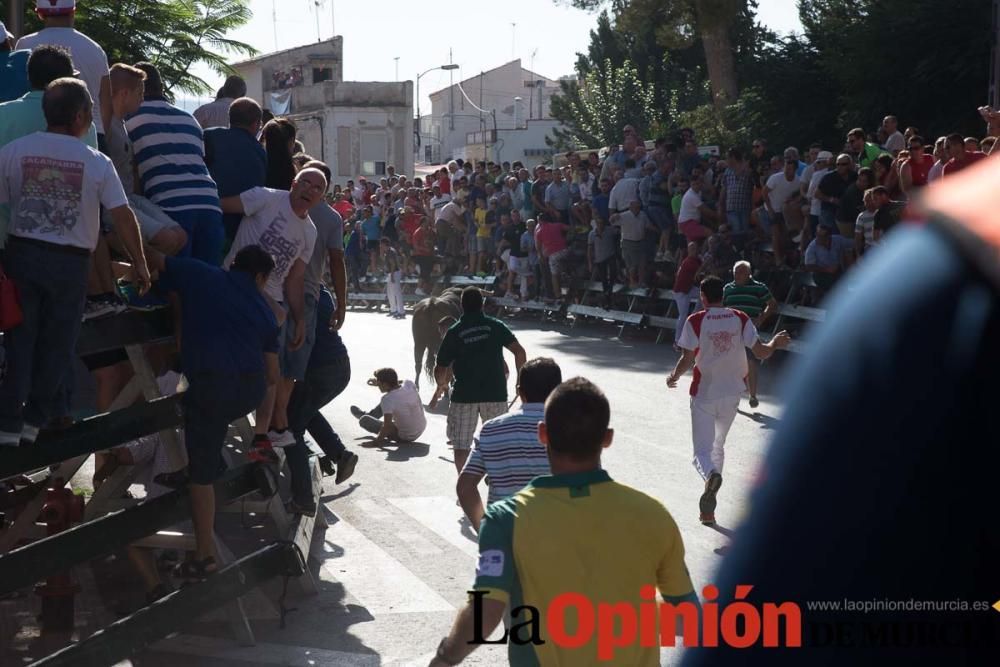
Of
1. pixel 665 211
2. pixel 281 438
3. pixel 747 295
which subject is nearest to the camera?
pixel 281 438

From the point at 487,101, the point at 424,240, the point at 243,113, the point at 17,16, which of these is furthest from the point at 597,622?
the point at 487,101

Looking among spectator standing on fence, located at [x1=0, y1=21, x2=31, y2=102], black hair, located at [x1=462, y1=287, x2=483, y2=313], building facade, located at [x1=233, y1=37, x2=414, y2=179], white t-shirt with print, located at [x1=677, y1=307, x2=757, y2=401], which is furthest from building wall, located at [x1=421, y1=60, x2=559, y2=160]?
spectator standing on fence, located at [x1=0, y1=21, x2=31, y2=102]

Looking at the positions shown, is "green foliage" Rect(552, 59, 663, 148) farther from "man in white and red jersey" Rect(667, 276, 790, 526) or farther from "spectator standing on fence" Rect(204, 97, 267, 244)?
"spectator standing on fence" Rect(204, 97, 267, 244)

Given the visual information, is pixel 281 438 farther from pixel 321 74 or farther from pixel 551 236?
pixel 321 74

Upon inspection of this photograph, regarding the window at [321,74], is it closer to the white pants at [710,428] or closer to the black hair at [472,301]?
the black hair at [472,301]

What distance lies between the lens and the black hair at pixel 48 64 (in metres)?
6.91

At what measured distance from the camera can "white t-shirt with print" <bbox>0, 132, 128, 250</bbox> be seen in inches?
251

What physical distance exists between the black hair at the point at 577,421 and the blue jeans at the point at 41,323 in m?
3.13

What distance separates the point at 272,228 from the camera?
29.5 feet

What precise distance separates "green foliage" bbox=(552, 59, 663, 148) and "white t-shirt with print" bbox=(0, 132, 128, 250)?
42948 millimetres

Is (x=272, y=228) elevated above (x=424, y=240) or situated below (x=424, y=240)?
above

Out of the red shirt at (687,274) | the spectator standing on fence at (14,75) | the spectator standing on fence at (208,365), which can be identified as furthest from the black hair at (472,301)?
the red shirt at (687,274)

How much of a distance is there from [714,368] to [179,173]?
4.48 m

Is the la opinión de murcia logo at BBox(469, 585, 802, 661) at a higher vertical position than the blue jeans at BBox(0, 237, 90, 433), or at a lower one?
lower
